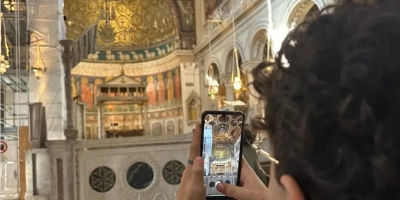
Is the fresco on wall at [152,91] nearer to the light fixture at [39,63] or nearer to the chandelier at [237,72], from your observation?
the chandelier at [237,72]

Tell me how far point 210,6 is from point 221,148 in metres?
14.0

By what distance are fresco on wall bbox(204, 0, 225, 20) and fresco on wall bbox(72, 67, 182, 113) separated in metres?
2.40

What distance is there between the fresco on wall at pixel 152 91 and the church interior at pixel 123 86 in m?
0.04

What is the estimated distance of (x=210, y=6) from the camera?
1484 cm

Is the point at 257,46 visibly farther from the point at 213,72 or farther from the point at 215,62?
the point at 213,72

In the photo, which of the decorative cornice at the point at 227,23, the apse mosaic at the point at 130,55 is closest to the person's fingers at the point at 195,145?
the decorative cornice at the point at 227,23

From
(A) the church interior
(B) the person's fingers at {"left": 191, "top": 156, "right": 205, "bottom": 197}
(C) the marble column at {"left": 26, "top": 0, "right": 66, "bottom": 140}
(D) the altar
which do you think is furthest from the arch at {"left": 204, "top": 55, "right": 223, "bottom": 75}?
(B) the person's fingers at {"left": 191, "top": 156, "right": 205, "bottom": 197}

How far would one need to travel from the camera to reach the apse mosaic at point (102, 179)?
6.97m

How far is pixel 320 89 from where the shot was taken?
1.82 ft

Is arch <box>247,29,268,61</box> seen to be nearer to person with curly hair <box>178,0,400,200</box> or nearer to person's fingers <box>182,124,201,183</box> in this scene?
person's fingers <box>182,124,201,183</box>

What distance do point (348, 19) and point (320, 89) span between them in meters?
0.11

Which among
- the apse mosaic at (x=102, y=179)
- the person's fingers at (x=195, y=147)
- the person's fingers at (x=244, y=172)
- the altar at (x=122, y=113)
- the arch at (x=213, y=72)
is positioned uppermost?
the arch at (x=213, y=72)

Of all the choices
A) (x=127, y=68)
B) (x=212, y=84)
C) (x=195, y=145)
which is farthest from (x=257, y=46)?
(x=195, y=145)

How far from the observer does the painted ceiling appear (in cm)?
1664
